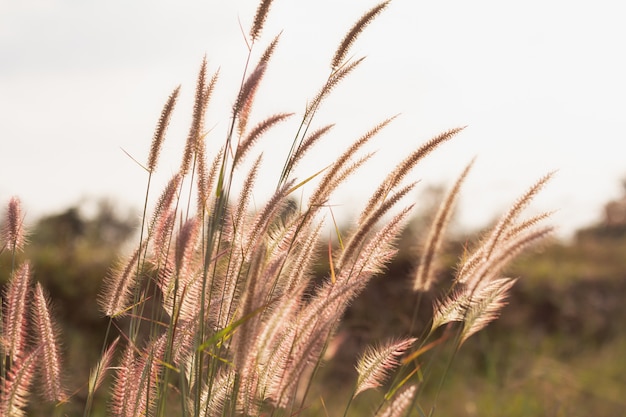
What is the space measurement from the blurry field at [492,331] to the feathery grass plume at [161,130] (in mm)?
1357

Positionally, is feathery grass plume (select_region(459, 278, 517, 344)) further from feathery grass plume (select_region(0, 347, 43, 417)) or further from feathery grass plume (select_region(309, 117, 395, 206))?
feathery grass plume (select_region(0, 347, 43, 417))

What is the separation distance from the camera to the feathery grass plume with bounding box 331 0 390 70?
6.08 ft

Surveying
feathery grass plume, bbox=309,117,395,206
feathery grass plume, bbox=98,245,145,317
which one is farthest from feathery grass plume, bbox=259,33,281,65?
feathery grass plume, bbox=98,245,145,317

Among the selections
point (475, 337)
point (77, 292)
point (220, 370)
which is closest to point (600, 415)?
point (475, 337)

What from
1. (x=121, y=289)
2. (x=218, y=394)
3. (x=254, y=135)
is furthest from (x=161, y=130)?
(x=218, y=394)

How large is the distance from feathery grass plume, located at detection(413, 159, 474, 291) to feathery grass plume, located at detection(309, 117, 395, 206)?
0.24 metres

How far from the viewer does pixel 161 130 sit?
1859 mm

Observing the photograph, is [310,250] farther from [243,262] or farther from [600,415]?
[600,415]

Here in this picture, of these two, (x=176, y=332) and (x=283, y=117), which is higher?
(x=283, y=117)

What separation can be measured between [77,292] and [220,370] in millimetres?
3529

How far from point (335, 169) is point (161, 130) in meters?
0.42

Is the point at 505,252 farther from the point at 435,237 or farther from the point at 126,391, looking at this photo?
the point at 126,391

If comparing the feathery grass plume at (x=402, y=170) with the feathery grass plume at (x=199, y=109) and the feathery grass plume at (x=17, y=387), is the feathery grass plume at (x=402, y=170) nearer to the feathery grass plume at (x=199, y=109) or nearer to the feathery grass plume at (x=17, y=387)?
the feathery grass plume at (x=199, y=109)

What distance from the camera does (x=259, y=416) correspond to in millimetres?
1789
